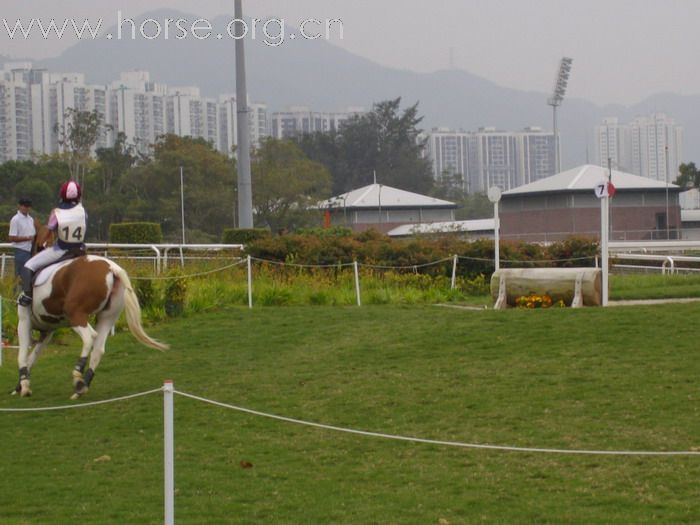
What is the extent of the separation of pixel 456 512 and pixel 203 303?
15094mm

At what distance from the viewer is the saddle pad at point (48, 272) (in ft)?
48.9

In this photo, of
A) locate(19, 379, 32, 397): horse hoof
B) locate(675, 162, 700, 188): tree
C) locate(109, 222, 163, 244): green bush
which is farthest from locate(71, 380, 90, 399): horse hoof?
locate(675, 162, 700, 188): tree

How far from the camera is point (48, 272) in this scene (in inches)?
587

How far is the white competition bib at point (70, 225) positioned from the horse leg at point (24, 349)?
1.13 meters

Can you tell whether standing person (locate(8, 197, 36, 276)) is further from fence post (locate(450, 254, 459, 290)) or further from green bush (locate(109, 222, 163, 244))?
green bush (locate(109, 222, 163, 244))

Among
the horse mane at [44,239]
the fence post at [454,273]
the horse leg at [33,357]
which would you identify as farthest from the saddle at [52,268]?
the fence post at [454,273]

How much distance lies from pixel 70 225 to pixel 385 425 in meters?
4.73

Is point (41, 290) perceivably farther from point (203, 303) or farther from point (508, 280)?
point (508, 280)

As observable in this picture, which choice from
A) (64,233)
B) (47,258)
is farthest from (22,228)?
(64,233)

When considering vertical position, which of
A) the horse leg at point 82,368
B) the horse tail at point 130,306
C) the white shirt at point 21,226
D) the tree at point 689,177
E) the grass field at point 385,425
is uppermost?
the tree at point 689,177

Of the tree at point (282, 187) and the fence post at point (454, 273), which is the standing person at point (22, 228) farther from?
the tree at point (282, 187)

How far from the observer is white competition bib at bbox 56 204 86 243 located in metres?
14.8

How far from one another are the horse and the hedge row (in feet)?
51.9

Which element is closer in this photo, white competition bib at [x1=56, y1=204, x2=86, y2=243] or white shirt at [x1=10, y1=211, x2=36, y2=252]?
white competition bib at [x1=56, y1=204, x2=86, y2=243]
